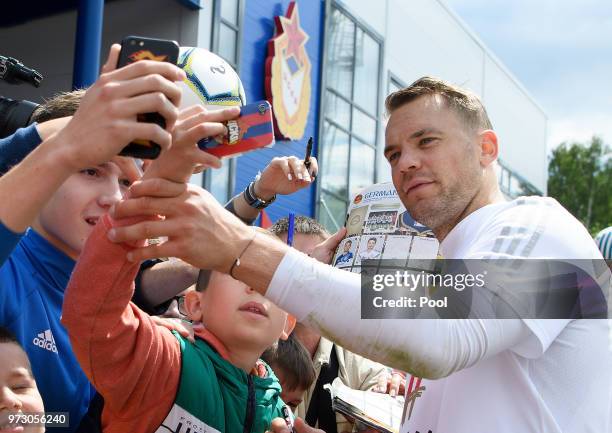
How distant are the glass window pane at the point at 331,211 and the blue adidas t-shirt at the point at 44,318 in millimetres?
11525

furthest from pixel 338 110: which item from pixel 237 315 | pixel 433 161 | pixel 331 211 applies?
pixel 237 315

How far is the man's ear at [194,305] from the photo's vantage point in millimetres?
2600

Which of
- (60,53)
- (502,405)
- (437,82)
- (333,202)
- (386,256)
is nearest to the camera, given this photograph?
(502,405)

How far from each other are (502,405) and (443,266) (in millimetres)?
422

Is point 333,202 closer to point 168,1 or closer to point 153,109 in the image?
point 168,1

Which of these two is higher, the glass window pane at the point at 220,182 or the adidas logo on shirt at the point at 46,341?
the glass window pane at the point at 220,182

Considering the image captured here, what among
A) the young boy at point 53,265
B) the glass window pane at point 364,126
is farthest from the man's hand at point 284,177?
the glass window pane at point 364,126

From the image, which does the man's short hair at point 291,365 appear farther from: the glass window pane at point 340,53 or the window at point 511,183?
the window at point 511,183

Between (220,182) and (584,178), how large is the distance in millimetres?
36389

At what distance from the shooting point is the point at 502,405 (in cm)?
188

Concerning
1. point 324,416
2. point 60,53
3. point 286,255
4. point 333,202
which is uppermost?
point 60,53

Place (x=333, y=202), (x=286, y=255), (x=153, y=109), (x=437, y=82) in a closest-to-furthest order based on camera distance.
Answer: (x=153, y=109) < (x=286, y=255) < (x=437, y=82) < (x=333, y=202)

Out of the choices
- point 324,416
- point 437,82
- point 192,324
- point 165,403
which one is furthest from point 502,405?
point 324,416

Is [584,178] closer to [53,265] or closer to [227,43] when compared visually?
[227,43]
